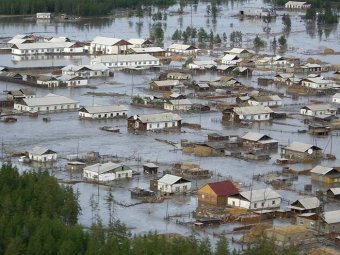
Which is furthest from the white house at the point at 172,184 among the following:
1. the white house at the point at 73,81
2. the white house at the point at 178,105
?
the white house at the point at 73,81

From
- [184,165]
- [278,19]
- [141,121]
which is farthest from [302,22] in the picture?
[184,165]

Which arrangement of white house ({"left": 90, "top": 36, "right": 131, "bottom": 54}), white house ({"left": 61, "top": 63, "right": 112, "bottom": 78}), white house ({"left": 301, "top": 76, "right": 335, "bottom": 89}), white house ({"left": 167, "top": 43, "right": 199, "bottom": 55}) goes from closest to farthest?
white house ({"left": 301, "top": 76, "right": 335, "bottom": 89}) → white house ({"left": 61, "top": 63, "right": 112, "bottom": 78}) → white house ({"left": 90, "top": 36, "right": 131, "bottom": 54}) → white house ({"left": 167, "top": 43, "right": 199, "bottom": 55})

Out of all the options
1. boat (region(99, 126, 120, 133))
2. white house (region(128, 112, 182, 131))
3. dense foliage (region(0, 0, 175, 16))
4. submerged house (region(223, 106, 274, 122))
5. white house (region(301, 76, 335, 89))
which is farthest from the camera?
dense foliage (region(0, 0, 175, 16))

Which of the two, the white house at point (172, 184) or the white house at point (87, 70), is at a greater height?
the white house at point (172, 184)

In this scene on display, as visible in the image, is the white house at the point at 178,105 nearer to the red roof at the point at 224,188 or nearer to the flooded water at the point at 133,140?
the flooded water at the point at 133,140

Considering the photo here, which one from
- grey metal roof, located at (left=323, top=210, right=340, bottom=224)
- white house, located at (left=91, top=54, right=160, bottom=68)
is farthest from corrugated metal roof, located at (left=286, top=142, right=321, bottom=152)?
white house, located at (left=91, top=54, right=160, bottom=68)

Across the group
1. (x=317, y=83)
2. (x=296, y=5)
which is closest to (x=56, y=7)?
(x=296, y=5)

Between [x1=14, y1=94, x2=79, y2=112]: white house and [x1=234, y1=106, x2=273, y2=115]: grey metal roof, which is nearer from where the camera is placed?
[x1=234, y1=106, x2=273, y2=115]: grey metal roof

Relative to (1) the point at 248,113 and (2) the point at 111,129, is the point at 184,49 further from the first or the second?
(2) the point at 111,129

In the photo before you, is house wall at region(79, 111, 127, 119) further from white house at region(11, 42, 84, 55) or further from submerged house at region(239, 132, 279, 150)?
white house at region(11, 42, 84, 55)
